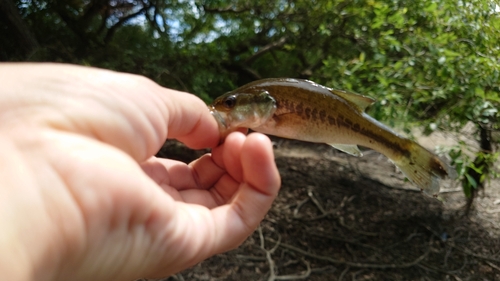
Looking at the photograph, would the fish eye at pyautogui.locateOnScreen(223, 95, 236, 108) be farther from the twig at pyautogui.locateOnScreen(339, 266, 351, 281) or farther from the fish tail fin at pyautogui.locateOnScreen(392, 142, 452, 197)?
the twig at pyautogui.locateOnScreen(339, 266, 351, 281)

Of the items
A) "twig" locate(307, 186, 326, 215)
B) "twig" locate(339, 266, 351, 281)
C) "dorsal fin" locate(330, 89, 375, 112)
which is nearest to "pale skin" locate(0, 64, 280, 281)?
"dorsal fin" locate(330, 89, 375, 112)

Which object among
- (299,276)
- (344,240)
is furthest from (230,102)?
(344,240)

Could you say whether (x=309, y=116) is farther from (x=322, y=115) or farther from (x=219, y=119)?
(x=219, y=119)

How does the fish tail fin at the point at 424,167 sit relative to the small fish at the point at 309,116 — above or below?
below

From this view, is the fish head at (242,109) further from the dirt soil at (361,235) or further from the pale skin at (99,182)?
the dirt soil at (361,235)

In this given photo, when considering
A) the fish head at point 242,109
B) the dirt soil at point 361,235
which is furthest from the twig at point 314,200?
the fish head at point 242,109

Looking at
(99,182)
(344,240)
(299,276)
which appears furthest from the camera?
(344,240)

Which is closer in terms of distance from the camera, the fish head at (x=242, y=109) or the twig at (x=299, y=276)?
the fish head at (x=242, y=109)
